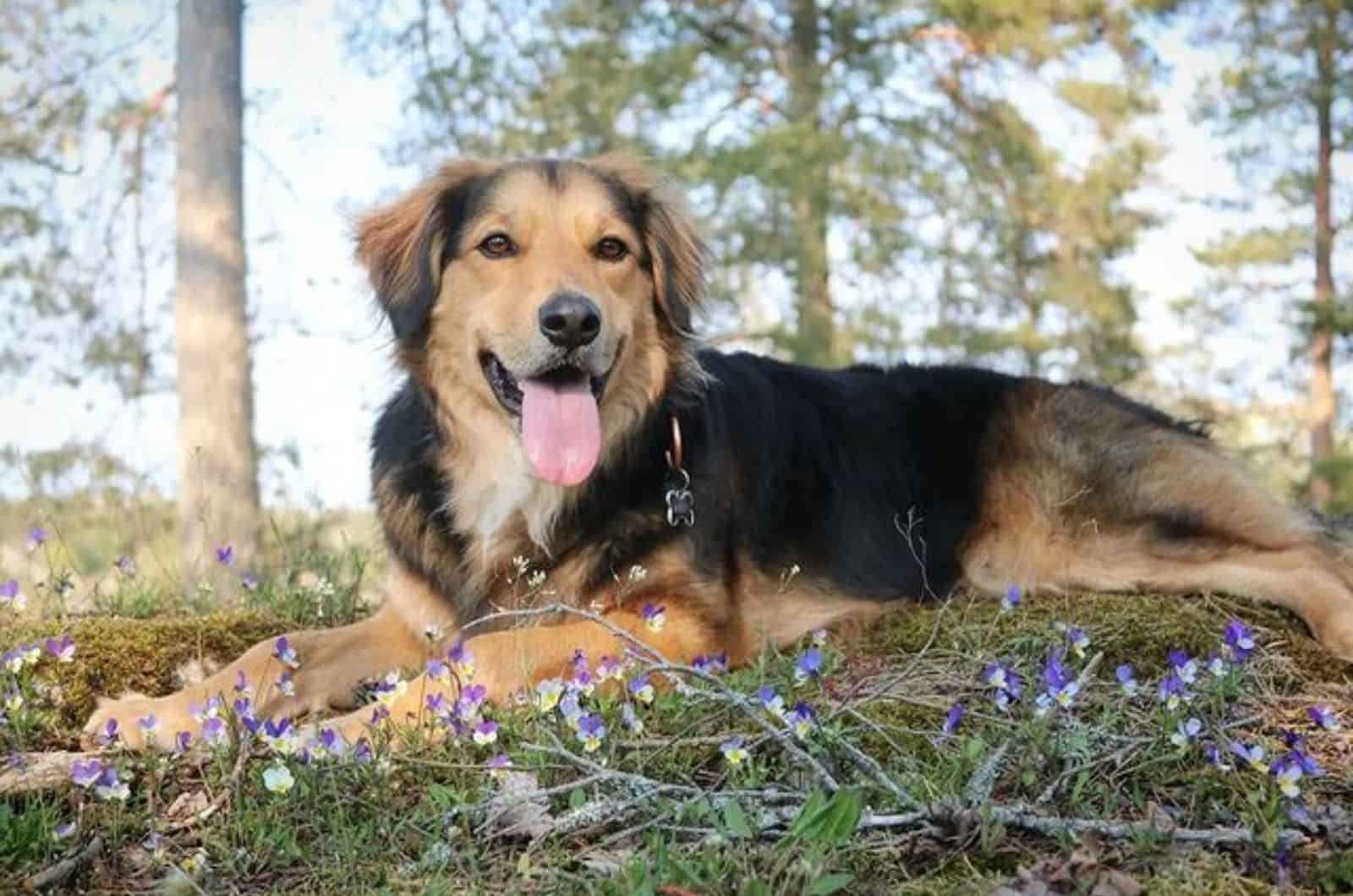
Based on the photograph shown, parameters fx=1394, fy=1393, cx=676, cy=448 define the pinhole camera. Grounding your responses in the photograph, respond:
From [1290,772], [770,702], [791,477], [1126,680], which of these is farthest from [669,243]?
[1290,772]

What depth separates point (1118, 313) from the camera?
65.3 feet

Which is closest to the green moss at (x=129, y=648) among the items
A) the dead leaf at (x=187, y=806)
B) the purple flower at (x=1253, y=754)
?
the dead leaf at (x=187, y=806)

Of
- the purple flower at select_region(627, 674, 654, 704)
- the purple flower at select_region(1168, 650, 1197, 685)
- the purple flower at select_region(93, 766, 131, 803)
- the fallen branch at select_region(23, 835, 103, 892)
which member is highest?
the purple flower at select_region(1168, 650, 1197, 685)

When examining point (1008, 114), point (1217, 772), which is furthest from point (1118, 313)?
point (1217, 772)

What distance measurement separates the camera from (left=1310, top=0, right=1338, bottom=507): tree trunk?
1928 cm

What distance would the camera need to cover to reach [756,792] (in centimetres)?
291

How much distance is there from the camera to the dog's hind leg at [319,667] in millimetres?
4035

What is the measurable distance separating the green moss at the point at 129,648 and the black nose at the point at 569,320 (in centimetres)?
161

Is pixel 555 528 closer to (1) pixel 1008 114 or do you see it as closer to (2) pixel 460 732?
(2) pixel 460 732

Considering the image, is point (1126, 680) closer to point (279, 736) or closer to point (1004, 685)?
point (1004, 685)

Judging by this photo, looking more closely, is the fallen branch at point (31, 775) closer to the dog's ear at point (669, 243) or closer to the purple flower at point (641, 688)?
the purple flower at point (641, 688)

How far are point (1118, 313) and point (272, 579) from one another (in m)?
15.9

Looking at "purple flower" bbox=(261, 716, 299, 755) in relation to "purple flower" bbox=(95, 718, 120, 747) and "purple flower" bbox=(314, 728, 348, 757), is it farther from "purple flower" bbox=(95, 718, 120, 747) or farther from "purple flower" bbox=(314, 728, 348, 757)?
"purple flower" bbox=(95, 718, 120, 747)

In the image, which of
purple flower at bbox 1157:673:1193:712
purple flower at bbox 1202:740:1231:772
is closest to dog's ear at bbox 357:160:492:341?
purple flower at bbox 1157:673:1193:712
